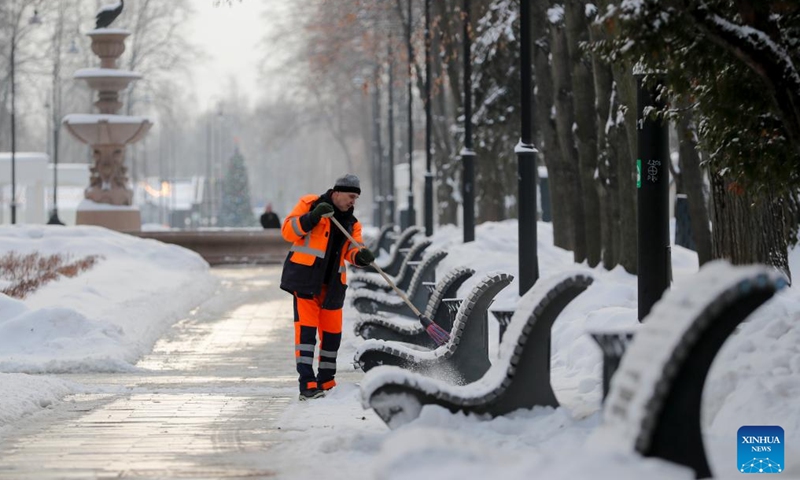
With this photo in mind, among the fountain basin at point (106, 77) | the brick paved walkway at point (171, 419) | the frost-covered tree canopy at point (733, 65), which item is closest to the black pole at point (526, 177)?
the brick paved walkway at point (171, 419)

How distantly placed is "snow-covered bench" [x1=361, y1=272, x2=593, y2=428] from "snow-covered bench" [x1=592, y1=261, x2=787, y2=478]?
230cm

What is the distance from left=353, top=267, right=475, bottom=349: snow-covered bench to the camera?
14.3 meters

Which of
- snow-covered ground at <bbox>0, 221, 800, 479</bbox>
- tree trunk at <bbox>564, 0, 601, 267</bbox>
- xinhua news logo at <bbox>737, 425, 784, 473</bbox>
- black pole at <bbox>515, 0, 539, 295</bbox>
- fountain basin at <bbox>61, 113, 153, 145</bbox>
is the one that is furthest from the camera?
fountain basin at <bbox>61, 113, 153, 145</bbox>

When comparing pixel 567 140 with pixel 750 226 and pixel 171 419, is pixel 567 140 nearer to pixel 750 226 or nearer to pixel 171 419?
pixel 750 226

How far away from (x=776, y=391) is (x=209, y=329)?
1209 cm

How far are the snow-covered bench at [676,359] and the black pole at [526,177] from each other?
11.2m

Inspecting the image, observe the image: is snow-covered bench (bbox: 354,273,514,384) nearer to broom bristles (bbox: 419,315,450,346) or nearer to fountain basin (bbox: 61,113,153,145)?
broom bristles (bbox: 419,315,450,346)

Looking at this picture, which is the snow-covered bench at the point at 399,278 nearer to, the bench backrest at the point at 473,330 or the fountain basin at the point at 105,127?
the bench backrest at the point at 473,330

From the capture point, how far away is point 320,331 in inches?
486

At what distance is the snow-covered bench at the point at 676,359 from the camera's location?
591 cm

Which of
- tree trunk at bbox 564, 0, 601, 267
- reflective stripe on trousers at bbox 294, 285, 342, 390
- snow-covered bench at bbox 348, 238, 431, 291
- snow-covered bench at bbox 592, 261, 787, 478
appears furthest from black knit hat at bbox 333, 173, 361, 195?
tree trunk at bbox 564, 0, 601, 267

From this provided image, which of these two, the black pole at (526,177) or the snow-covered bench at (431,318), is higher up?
the black pole at (526,177)

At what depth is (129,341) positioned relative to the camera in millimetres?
16953

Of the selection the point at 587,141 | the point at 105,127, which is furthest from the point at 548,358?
the point at 105,127
